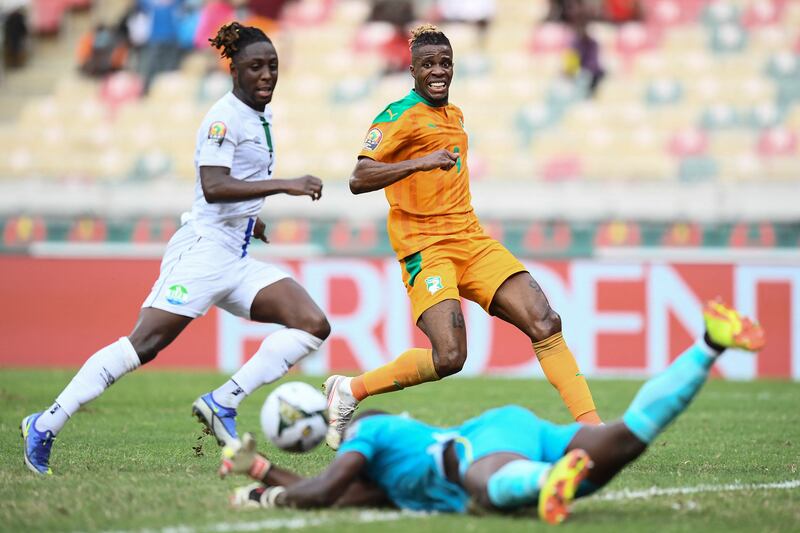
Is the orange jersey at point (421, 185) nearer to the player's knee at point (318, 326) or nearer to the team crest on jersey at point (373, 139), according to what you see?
the team crest on jersey at point (373, 139)

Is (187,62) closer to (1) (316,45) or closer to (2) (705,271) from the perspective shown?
(1) (316,45)

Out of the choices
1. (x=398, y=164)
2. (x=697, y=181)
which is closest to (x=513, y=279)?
(x=398, y=164)

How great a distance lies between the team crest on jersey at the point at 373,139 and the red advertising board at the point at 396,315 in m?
6.66

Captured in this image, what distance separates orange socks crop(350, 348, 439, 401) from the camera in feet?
25.4

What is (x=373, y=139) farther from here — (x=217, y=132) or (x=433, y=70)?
(x=217, y=132)

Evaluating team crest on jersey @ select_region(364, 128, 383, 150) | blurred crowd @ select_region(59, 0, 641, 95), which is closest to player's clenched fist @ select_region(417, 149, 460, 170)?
team crest on jersey @ select_region(364, 128, 383, 150)

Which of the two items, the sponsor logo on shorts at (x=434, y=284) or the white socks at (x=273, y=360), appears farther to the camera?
the sponsor logo on shorts at (x=434, y=284)

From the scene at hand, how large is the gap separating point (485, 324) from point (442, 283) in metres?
6.82

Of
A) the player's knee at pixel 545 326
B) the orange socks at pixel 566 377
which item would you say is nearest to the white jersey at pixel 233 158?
the player's knee at pixel 545 326

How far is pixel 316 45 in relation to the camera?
21812 millimetres

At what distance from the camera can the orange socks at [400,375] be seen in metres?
7.73

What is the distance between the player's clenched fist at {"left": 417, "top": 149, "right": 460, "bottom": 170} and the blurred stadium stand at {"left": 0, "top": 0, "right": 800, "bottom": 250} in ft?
31.3

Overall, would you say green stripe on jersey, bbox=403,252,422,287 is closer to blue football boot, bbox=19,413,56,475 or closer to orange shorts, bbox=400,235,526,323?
orange shorts, bbox=400,235,526,323

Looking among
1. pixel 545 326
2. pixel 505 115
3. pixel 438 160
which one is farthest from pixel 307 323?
pixel 505 115
